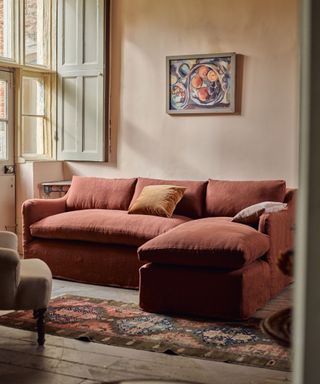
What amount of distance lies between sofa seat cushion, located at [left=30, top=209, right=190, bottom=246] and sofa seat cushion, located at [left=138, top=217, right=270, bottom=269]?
0.56m

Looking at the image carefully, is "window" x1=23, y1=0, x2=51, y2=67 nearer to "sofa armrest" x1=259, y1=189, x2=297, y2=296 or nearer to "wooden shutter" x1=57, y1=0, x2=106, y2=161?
"wooden shutter" x1=57, y1=0, x2=106, y2=161

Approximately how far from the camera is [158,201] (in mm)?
5449

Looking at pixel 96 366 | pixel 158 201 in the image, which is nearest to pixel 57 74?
pixel 158 201

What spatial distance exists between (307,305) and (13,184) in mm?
6211

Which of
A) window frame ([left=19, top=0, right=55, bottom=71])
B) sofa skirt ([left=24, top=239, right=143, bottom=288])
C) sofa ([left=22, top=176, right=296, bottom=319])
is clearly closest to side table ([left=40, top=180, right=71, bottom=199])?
sofa ([left=22, top=176, right=296, bottom=319])

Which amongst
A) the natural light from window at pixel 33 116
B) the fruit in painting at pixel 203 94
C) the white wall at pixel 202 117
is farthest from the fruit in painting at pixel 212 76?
the natural light from window at pixel 33 116

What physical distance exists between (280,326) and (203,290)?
358 centimetres

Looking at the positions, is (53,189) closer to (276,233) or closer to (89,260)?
(89,260)

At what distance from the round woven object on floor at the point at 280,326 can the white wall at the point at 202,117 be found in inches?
190

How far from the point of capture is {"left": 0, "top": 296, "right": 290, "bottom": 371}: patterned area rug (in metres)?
3.38

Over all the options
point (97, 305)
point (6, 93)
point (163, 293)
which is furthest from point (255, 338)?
point (6, 93)

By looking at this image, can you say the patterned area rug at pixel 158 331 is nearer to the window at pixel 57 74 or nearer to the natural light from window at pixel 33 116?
the window at pixel 57 74

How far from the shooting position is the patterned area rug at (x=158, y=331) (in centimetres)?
338

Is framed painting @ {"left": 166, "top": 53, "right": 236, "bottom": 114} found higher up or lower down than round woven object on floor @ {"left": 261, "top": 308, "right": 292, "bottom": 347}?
higher up
